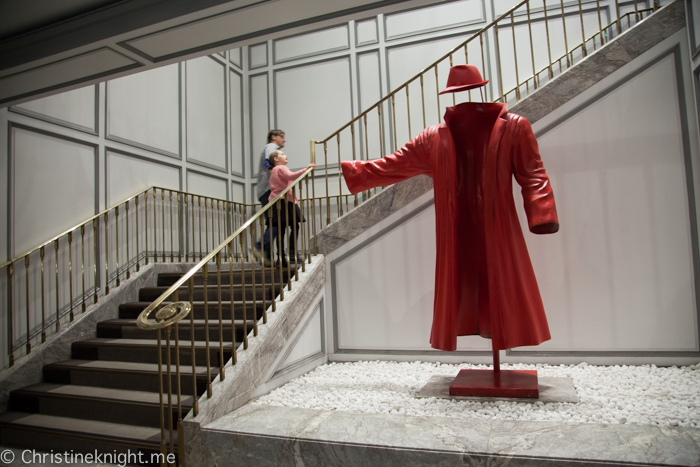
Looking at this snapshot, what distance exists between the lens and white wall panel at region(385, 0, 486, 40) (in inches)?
250

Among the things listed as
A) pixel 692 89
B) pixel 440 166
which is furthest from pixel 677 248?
pixel 440 166

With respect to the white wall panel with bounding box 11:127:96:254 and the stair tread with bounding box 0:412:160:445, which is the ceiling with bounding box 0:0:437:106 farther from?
the stair tread with bounding box 0:412:160:445

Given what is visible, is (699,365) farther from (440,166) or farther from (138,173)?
(138,173)

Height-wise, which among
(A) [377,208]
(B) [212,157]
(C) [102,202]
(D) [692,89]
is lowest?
(A) [377,208]

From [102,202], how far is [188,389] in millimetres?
2627

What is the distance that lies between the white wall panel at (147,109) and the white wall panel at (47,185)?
0.57m

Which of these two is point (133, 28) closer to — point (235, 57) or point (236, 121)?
point (236, 121)

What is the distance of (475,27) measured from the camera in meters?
6.31

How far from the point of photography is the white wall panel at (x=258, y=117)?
24.5ft

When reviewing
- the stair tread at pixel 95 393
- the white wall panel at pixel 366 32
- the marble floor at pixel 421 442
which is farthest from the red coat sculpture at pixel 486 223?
the white wall panel at pixel 366 32

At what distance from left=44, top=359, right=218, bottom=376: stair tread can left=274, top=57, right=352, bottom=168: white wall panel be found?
4.22 metres

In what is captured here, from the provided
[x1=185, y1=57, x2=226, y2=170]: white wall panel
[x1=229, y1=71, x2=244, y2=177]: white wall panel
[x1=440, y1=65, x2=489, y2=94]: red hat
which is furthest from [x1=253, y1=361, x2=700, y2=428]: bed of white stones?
[x1=229, y1=71, x2=244, y2=177]: white wall panel

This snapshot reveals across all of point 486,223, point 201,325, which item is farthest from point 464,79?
point 201,325

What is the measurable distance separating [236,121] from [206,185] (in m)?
1.41
